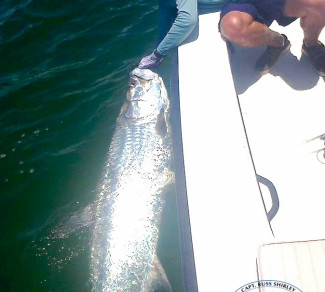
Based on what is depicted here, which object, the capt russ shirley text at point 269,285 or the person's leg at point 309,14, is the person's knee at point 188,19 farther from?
the capt russ shirley text at point 269,285

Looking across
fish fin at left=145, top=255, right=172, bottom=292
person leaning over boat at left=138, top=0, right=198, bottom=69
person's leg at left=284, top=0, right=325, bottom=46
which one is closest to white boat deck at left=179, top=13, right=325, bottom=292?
person leaning over boat at left=138, top=0, right=198, bottom=69

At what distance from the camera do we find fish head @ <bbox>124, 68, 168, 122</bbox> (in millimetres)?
3691

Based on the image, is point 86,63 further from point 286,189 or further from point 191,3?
point 286,189

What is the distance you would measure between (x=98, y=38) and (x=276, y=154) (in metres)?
3.67

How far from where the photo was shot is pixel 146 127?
11.8ft

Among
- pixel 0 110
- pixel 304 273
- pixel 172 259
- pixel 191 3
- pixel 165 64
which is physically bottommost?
pixel 172 259

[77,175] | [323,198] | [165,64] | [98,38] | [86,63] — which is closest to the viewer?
[323,198]

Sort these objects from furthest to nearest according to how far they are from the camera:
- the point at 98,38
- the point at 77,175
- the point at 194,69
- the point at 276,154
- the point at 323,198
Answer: the point at 98,38, the point at 77,175, the point at 194,69, the point at 276,154, the point at 323,198

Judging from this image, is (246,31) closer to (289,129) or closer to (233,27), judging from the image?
(233,27)

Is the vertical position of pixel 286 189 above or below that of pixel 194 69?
below

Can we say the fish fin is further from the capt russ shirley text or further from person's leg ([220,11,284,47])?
person's leg ([220,11,284,47])

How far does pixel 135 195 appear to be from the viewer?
9.89ft

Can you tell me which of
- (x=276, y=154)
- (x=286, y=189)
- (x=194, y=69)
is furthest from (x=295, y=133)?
(x=194, y=69)

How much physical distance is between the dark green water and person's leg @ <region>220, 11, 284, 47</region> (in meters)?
1.51
